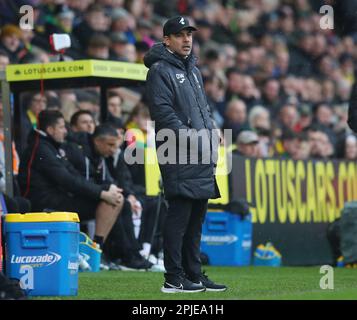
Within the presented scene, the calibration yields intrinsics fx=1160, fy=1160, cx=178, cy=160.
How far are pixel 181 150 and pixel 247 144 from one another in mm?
6565

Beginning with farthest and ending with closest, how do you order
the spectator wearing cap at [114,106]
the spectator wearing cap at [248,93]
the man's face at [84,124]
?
1. the spectator wearing cap at [248,93]
2. the spectator wearing cap at [114,106]
3. the man's face at [84,124]

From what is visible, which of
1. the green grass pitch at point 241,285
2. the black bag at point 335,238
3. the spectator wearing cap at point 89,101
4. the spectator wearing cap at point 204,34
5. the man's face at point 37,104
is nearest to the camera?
the green grass pitch at point 241,285

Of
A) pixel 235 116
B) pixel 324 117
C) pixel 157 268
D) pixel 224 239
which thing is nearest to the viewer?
pixel 157 268

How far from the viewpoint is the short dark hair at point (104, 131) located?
13.2 m

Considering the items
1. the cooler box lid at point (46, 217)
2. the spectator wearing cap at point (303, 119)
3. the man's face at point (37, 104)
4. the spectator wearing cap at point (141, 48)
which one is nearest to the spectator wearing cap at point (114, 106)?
the man's face at point (37, 104)

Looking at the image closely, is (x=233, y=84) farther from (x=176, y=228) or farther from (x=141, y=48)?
(x=176, y=228)

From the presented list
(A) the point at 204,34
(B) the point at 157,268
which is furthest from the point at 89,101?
(A) the point at 204,34

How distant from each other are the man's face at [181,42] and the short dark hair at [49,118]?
3493 millimetres

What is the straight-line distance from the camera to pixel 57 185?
12.8m

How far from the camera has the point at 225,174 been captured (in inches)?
584

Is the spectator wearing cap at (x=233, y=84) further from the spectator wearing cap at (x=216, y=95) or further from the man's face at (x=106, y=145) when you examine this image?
the man's face at (x=106, y=145)

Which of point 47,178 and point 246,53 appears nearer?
point 47,178

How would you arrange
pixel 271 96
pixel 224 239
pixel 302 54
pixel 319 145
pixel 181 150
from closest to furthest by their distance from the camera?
pixel 181 150 → pixel 224 239 → pixel 319 145 → pixel 271 96 → pixel 302 54
